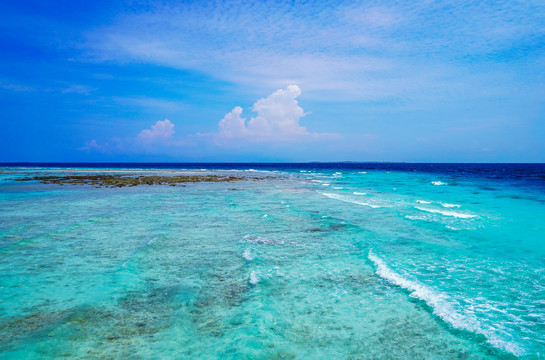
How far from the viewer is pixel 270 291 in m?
8.59

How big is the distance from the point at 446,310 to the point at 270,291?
435 centimetres

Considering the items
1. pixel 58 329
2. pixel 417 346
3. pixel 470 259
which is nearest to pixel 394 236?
pixel 470 259

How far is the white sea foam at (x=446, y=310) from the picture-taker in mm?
6292

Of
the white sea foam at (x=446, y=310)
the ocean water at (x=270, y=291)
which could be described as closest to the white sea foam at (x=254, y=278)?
the ocean water at (x=270, y=291)

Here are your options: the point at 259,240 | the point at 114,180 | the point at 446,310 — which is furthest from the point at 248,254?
the point at 114,180

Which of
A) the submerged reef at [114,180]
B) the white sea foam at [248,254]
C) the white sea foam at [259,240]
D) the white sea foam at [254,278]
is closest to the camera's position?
the white sea foam at [254,278]

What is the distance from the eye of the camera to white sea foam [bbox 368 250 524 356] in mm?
6292

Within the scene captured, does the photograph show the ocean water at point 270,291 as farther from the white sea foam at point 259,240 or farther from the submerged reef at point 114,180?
the submerged reef at point 114,180

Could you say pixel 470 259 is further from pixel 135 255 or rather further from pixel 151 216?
pixel 151 216

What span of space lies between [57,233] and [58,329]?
9.98 m

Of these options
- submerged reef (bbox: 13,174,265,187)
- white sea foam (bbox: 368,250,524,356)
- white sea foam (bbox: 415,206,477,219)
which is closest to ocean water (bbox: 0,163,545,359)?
white sea foam (bbox: 368,250,524,356)

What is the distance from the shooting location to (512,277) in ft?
31.9

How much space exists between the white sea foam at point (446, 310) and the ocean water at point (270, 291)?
1.5 inches

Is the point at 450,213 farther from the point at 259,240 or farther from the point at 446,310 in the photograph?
the point at 446,310
